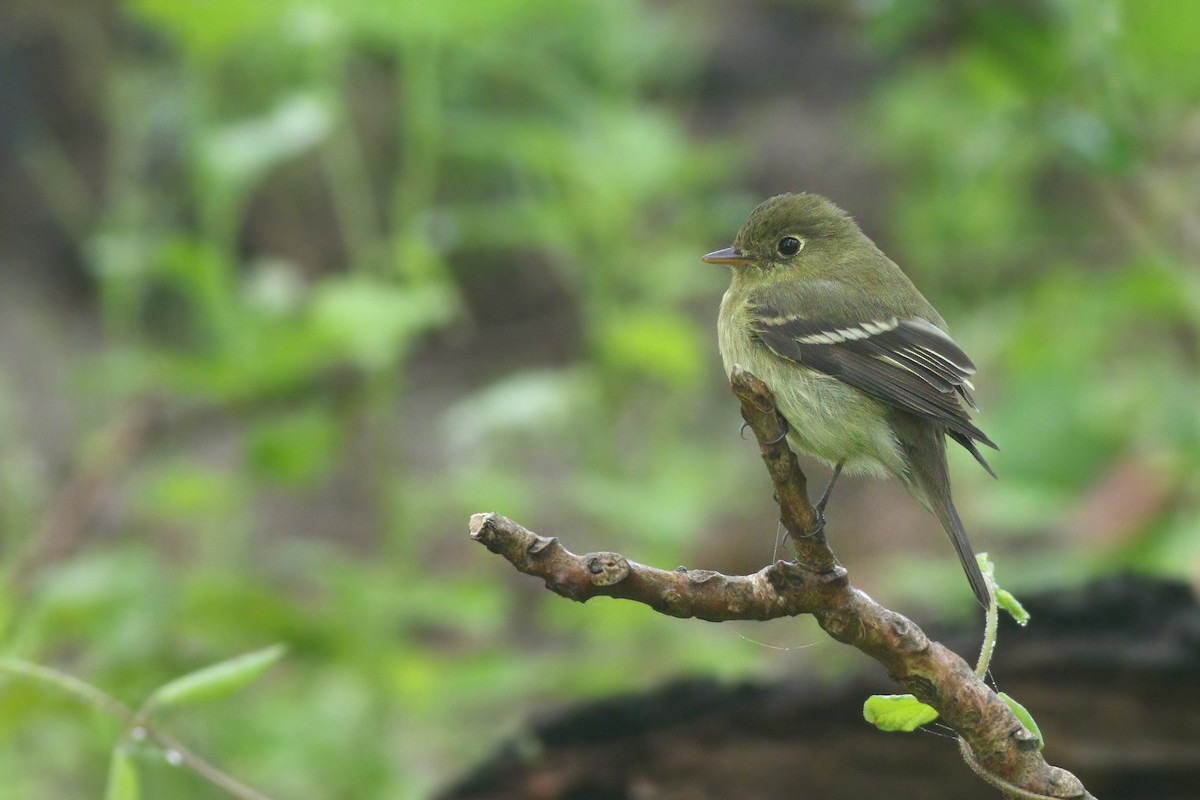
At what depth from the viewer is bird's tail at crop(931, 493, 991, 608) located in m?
2.33

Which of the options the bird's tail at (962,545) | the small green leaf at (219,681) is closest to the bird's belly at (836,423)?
the bird's tail at (962,545)

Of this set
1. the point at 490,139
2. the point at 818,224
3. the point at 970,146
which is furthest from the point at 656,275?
the point at 970,146

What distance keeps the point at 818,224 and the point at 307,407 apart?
83.6 inches

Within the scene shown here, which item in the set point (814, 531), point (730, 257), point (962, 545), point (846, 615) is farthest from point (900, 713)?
point (730, 257)

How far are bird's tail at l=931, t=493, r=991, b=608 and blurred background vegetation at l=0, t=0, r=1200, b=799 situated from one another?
1.97 feet

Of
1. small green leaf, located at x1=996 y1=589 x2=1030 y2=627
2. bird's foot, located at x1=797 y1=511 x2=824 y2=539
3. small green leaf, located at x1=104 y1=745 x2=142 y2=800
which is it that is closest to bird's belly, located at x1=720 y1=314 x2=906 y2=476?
bird's foot, located at x1=797 y1=511 x2=824 y2=539

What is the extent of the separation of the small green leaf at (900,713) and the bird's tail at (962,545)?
Result: 0.73 ft

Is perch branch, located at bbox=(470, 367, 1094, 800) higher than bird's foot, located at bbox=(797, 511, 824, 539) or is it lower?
lower

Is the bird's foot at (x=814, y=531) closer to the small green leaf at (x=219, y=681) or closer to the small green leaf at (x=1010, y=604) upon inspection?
the small green leaf at (x=1010, y=604)

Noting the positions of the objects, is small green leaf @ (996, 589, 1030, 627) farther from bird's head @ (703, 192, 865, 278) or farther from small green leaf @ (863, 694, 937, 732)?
bird's head @ (703, 192, 865, 278)

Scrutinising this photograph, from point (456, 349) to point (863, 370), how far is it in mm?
5413

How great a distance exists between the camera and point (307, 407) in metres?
4.91

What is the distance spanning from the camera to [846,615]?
82.4 inches

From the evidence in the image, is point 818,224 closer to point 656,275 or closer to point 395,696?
point 656,275
